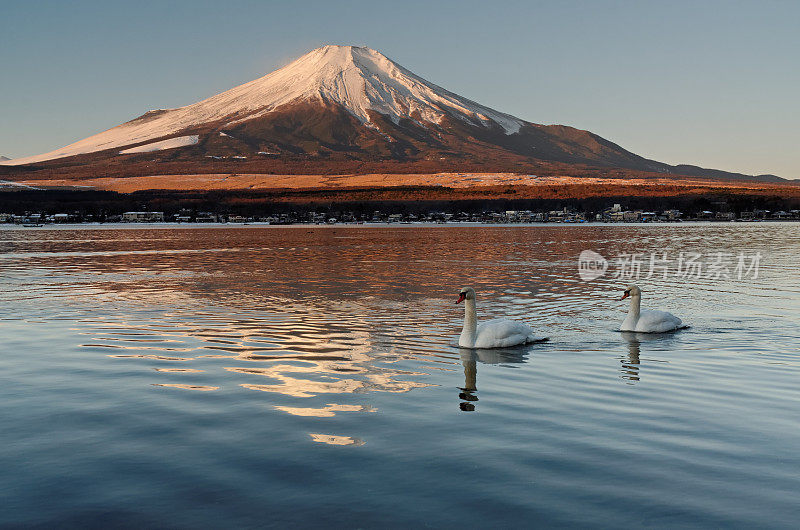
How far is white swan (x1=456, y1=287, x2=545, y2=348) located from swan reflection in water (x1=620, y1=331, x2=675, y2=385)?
2.59 m

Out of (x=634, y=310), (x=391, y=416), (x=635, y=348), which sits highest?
(x=634, y=310)

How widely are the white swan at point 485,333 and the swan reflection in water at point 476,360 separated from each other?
0.16 meters

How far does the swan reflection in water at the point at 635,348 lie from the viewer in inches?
612

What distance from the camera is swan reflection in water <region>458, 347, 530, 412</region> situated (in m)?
14.2

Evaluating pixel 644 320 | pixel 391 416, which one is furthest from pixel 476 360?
pixel 644 320

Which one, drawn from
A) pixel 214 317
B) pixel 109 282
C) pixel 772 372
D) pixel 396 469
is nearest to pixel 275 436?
pixel 396 469

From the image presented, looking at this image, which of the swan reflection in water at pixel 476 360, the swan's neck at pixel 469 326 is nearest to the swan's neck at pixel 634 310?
the swan reflection in water at pixel 476 360

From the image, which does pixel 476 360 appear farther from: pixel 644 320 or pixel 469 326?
pixel 644 320

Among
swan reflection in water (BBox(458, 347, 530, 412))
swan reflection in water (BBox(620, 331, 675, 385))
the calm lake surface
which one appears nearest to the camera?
the calm lake surface

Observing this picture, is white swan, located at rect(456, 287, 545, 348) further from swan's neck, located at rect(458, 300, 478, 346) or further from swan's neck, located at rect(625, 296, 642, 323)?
swan's neck, located at rect(625, 296, 642, 323)

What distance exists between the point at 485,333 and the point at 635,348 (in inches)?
145

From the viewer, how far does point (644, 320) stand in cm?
2070

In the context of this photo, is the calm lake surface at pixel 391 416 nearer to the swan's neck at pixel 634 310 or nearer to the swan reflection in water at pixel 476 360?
the swan reflection in water at pixel 476 360

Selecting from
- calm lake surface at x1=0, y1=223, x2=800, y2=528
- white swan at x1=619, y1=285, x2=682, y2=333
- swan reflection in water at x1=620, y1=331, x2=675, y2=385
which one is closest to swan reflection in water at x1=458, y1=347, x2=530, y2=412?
calm lake surface at x1=0, y1=223, x2=800, y2=528
